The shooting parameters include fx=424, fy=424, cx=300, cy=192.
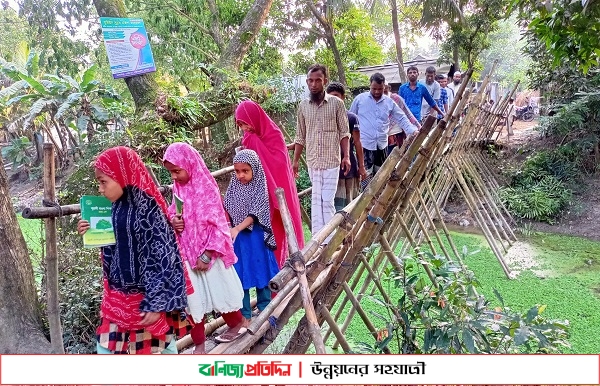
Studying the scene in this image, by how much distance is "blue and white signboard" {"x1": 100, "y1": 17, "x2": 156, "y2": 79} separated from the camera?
453 centimetres

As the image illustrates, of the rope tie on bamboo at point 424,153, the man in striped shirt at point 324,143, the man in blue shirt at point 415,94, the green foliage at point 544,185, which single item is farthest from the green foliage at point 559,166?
the rope tie on bamboo at point 424,153

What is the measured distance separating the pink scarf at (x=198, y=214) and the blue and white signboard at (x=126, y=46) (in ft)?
10.4

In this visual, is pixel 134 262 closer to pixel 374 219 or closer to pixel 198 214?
pixel 198 214

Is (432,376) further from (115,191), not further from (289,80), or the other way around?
(289,80)

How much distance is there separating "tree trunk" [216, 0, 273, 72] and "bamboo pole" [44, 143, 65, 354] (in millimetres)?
5090

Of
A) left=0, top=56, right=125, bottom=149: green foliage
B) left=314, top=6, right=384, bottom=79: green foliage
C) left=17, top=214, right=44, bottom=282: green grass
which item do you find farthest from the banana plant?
left=314, top=6, right=384, bottom=79: green foliage

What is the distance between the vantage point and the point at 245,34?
6477mm

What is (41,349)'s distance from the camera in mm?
2178

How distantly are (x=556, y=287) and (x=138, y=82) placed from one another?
5521mm

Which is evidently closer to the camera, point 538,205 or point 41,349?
point 41,349

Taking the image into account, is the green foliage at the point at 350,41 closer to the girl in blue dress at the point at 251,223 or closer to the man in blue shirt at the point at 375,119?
the man in blue shirt at the point at 375,119

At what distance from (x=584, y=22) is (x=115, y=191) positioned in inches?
95.3

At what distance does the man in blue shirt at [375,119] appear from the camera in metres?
4.28

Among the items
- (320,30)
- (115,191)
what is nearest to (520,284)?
(115,191)
